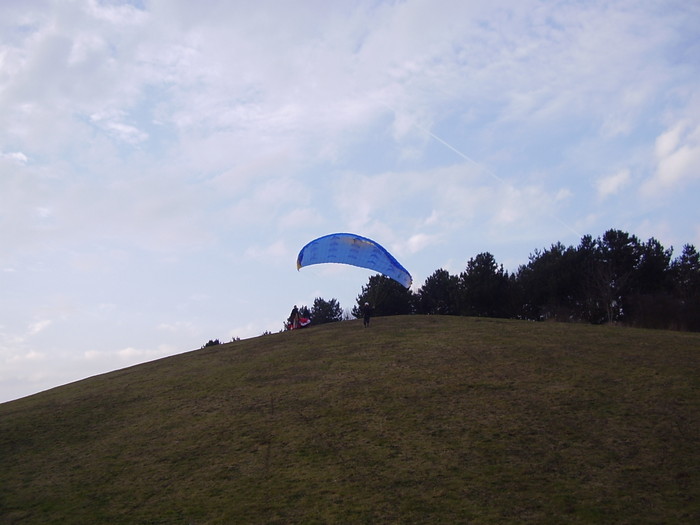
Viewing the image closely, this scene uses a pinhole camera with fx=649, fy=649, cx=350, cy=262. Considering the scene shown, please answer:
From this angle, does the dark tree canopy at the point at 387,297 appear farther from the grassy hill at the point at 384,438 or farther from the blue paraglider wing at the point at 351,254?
the grassy hill at the point at 384,438

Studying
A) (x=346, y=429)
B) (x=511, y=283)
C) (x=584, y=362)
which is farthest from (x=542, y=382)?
(x=511, y=283)

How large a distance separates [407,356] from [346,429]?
875 centimetres

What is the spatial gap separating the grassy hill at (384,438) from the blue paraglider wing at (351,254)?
4.28m

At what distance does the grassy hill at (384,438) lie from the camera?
15.4 meters

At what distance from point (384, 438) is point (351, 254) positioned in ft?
53.5

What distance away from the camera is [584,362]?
2600cm

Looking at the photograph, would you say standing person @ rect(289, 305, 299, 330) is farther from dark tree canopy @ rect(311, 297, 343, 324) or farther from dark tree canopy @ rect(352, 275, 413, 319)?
dark tree canopy @ rect(311, 297, 343, 324)

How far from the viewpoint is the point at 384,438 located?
63.7 feet

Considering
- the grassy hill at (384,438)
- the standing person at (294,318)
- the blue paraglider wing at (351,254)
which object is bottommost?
the grassy hill at (384,438)

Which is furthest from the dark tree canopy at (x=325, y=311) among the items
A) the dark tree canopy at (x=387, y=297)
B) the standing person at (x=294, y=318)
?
the standing person at (x=294, y=318)

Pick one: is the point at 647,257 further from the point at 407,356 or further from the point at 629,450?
the point at 629,450

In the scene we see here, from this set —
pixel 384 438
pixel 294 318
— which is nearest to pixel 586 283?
pixel 294 318

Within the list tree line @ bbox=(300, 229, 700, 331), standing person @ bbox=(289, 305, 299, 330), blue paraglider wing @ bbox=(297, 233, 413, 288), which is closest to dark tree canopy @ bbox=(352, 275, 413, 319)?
tree line @ bbox=(300, 229, 700, 331)

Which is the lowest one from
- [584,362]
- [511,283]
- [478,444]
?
[478,444]
